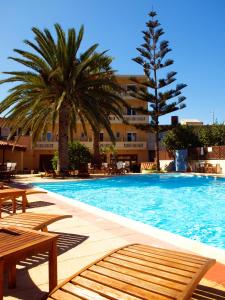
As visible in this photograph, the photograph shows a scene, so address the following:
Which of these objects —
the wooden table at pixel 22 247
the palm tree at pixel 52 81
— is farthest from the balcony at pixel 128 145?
the wooden table at pixel 22 247

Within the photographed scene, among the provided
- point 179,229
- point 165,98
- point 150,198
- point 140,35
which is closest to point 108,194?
point 150,198

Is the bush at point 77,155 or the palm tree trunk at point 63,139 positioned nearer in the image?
the palm tree trunk at point 63,139

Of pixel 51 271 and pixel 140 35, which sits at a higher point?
pixel 140 35

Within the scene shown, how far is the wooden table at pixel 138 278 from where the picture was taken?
2.06m

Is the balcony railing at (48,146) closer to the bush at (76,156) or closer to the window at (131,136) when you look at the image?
the window at (131,136)

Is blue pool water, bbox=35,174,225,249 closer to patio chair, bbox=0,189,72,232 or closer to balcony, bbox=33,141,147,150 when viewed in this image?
patio chair, bbox=0,189,72,232

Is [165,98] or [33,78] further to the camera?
[165,98]

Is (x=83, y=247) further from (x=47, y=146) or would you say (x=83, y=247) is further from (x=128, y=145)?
(x=128, y=145)

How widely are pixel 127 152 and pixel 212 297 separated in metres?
34.0

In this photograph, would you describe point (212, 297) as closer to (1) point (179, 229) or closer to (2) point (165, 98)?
(1) point (179, 229)

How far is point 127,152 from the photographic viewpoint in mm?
36531

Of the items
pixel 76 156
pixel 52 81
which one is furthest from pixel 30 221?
pixel 76 156

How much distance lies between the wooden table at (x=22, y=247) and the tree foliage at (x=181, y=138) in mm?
26981

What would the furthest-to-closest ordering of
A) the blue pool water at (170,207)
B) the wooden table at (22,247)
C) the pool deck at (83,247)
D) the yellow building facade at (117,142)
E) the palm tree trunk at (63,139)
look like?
the yellow building facade at (117,142)
the palm tree trunk at (63,139)
the blue pool water at (170,207)
the pool deck at (83,247)
the wooden table at (22,247)
